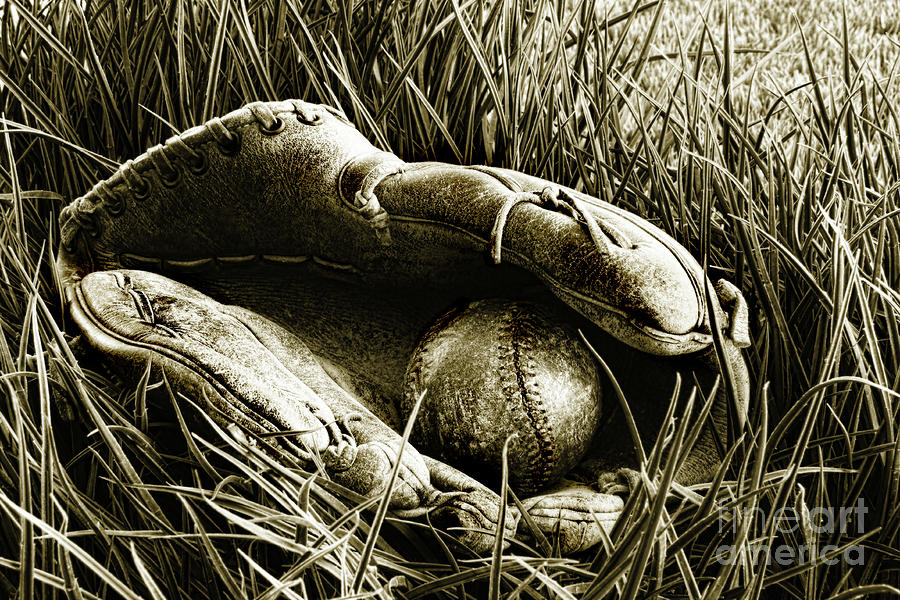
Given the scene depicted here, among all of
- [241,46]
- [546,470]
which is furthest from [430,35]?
[546,470]

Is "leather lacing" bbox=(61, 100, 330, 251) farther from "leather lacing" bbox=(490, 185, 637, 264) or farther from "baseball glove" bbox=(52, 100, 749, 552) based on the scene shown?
"leather lacing" bbox=(490, 185, 637, 264)

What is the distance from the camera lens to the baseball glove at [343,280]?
2.24 ft

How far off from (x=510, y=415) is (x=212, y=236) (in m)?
0.36

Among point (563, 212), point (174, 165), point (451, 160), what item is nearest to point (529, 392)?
point (563, 212)

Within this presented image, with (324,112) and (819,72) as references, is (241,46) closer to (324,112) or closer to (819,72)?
(324,112)

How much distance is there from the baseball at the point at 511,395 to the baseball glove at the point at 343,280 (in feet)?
0.11

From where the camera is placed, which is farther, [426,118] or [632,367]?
[426,118]

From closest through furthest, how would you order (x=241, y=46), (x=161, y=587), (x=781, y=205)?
(x=161, y=587) → (x=781, y=205) → (x=241, y=46)

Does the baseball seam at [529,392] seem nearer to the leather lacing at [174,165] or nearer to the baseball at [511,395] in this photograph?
the baseball at [511,395]

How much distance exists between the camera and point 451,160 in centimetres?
123

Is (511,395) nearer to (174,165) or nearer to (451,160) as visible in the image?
(174,165)

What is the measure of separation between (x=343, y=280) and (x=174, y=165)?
0.20 metres

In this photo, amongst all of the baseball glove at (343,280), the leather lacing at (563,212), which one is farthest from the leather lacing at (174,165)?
the leather lacing at (563,212)

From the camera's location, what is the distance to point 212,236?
2.77 feet
